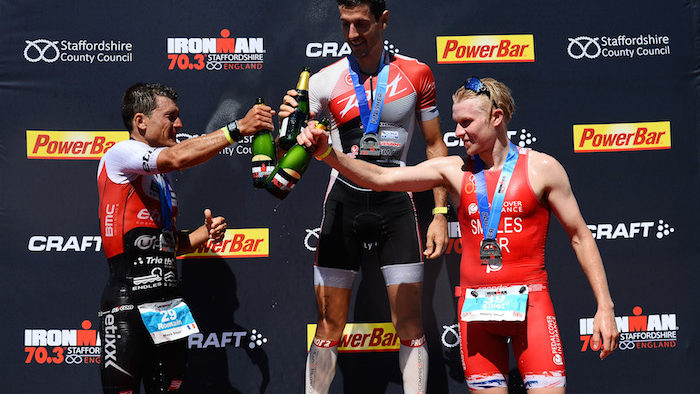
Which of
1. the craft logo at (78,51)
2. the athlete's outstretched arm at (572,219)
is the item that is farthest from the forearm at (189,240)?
the athlete's outstretched arm at (572,219)

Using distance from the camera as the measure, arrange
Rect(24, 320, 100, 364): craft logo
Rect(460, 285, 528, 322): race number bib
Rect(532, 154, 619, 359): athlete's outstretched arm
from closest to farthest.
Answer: Rect(460, 285, 528, 322): race number bib, Rect(532, 154, 619, 359): athlete's outstretched arm, Rect(24, 320, 100, 364): craft logo

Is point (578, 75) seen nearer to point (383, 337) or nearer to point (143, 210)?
point (383, 337)

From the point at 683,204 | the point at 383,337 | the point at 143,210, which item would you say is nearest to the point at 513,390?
the point at 383,337

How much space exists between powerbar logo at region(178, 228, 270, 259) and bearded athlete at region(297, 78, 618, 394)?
Answer: 1.91m

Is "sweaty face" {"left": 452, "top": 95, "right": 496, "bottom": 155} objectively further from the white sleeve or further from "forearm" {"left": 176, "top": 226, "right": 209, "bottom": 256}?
"forearm" {"left": 176, "top": 226, "right": 209, "bottom": 256}

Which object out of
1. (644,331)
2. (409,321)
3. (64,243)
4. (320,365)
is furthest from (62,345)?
(644,331)

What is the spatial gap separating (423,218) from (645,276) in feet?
5.69

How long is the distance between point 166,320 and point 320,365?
1.05 metres

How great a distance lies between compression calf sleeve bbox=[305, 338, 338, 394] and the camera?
176 inches

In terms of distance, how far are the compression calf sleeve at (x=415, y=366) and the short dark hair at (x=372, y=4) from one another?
80.2 inches

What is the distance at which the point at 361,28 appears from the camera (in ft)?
14.6

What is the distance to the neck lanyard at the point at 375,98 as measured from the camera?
14.7 feet

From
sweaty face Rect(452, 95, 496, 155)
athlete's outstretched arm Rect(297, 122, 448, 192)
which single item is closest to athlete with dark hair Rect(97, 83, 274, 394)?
athlete's outstretched arm Rect(297, 122, 448, 192)

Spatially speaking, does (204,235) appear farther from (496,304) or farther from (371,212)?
(496,304)
